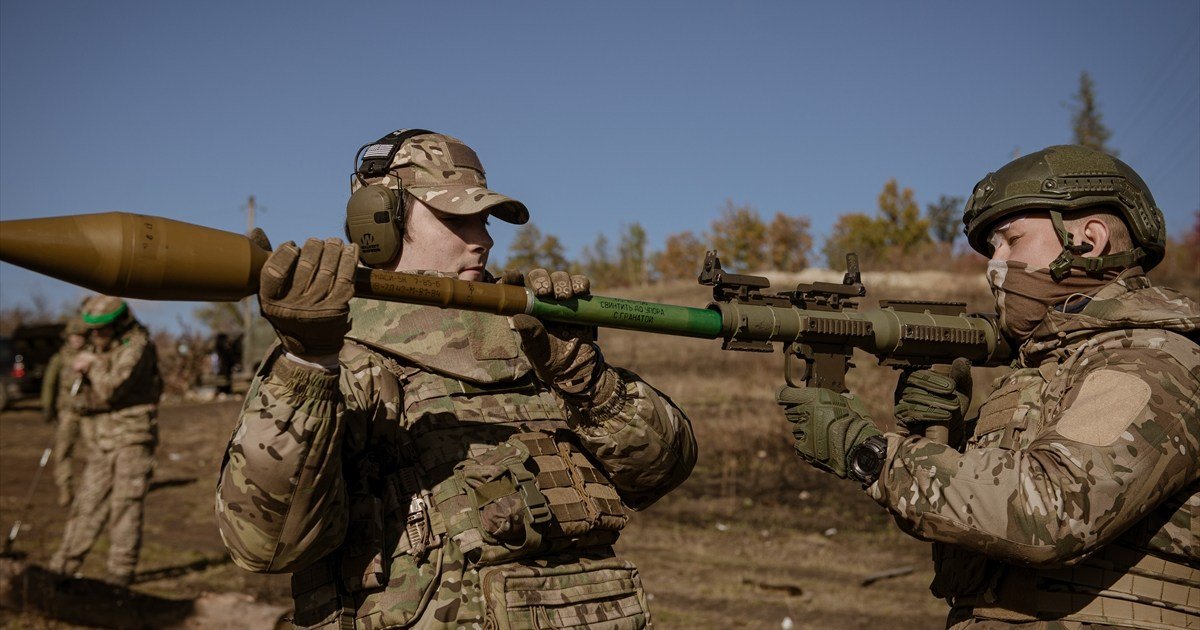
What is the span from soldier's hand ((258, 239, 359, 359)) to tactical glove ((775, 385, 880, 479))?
1.74 meters

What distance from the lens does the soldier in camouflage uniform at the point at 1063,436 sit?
9.86ft

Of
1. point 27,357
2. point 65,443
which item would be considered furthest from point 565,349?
point 27,357

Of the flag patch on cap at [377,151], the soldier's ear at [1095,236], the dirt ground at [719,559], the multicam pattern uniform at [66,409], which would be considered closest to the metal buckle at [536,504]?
the flag patch on cap at [377,151]

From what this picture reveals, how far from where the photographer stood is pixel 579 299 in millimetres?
3605

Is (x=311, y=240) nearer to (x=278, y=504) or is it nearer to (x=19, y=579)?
(x=278, y=504)

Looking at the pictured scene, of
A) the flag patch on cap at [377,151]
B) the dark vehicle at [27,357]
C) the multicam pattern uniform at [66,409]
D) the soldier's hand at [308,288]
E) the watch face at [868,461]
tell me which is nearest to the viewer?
the soldier's hand at [308,288]

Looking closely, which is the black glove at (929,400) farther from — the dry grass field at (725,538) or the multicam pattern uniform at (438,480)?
the dry grass field at (725,538)

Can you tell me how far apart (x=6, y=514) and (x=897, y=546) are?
39.0ft

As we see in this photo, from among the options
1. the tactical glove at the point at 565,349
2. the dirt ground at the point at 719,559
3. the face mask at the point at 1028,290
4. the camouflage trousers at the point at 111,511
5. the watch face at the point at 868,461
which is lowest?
the dirt ground at the point at 719,559

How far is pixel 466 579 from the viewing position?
3637 mm

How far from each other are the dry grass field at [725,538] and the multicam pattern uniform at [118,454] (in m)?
0.76

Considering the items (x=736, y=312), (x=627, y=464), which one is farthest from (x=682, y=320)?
(x=627, y=464)

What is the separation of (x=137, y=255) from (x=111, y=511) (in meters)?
8.33

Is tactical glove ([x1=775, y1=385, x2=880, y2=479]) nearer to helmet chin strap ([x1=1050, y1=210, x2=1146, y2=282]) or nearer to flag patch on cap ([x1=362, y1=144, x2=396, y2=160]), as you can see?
helmet chin strap ([x1=1050, y1=210, x2=1146, y2=282])
